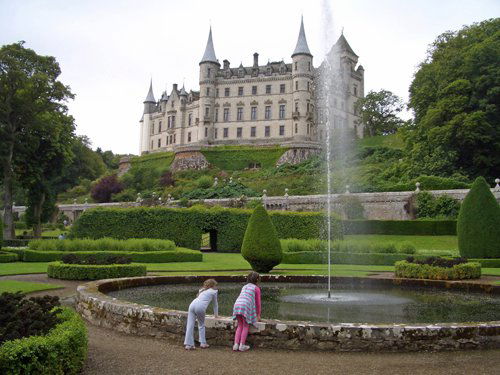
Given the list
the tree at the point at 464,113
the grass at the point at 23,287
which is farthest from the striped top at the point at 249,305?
the tree at the point at 464,113

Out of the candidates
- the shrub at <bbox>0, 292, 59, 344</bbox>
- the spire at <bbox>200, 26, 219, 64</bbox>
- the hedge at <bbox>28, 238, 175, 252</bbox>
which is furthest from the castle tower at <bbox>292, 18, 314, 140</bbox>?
the shrub at <bbox>0, 292, 59, 344</bbox>

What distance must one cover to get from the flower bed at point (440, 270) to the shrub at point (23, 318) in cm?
1259

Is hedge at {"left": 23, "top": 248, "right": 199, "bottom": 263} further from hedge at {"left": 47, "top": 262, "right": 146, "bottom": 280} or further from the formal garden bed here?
the formal garden bed

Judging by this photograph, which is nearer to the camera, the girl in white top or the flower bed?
the girl in white top

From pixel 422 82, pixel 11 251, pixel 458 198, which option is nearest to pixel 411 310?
pixel 11 251

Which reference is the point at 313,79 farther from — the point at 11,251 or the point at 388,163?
the point at 11,251

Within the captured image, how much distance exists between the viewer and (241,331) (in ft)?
22.9

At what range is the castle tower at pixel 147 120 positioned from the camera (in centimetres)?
9400

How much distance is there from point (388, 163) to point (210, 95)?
3681 cm

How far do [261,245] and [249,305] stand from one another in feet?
34.8

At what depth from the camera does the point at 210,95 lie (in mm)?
82375

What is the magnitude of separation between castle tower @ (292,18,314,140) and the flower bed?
60.1 meters

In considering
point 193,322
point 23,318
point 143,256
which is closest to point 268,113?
point 143,256

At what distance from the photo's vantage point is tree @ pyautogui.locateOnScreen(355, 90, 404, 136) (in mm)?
77250
